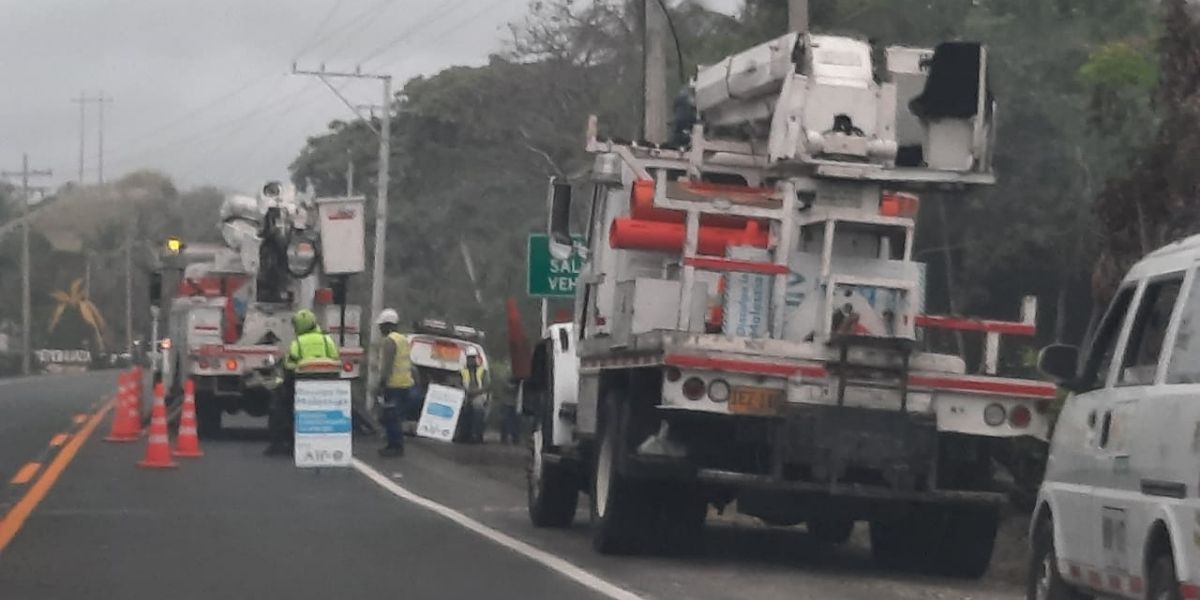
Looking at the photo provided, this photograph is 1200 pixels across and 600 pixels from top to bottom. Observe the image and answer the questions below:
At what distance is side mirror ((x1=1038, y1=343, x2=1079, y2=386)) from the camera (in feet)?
34.6

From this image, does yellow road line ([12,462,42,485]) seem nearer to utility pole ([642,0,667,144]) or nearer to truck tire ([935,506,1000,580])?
utility pole ([642,0,667,144])

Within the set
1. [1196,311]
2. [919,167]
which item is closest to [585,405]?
[919,167]

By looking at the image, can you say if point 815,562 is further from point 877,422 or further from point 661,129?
point 661,129

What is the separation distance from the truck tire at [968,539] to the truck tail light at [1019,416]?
67cm

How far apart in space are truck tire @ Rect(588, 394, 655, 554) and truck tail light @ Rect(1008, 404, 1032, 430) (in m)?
2.48

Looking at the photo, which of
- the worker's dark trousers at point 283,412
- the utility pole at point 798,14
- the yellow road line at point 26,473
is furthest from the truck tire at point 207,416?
the utility pole at point 798,14

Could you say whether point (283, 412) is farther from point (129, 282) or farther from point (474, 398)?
point (129, 282)

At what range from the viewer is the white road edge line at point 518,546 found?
13240 mm

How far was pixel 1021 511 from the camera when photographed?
18.6 metres

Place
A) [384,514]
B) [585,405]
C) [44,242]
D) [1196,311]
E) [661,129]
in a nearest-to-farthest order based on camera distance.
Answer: [1196,311] < [585,405] < [384,514] < [661,129] < [44,242]

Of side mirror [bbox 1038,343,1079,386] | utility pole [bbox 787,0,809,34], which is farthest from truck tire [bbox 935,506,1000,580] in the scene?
utility pole [bbox 787,0,809,34]

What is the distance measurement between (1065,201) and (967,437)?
79.6ft

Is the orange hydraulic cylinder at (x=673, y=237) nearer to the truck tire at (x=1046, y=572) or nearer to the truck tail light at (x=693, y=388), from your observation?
the truck tail light at (x=693, y=388)

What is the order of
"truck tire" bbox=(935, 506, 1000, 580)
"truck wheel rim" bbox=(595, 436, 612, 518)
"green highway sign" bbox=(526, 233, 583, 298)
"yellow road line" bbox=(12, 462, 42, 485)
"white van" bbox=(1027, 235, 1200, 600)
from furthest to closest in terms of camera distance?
1. "green highway sign" bbox=(526, 233, 583, 298)
2. "yellow road line" bbox=(12, 462, 42, 485)
3. "truck wheel rim" bbox=(595, 436, 612, 518)
4. "truck tire" bbox=(935, 506, 1000, 580)
5. "white van" bbox=(1027, 235, 1200, 600)
